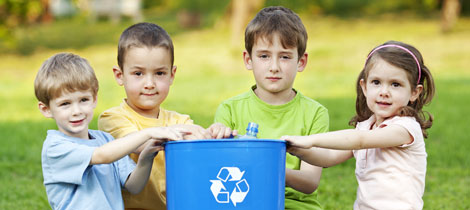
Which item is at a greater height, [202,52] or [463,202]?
[202,52]

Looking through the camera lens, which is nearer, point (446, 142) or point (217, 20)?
point (446, 142)

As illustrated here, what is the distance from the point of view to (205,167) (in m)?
2.54

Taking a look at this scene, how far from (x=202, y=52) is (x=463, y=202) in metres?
12.8

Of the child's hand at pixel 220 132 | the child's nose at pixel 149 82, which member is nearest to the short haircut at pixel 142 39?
the child's nose at pixel 149 82

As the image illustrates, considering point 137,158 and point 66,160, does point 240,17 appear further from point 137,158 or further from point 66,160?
point 66,160

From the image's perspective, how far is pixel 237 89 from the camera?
447 inches

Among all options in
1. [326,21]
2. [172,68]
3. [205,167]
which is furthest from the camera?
[326,21]

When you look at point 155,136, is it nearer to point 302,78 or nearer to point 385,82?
point 385,82

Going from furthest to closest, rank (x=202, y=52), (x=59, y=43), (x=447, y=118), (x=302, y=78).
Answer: (x=59, y=43), (x=202, y=52), (x=302, y=78), (x=447, y=118)

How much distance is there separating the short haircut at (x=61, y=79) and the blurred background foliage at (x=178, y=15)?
14.7m

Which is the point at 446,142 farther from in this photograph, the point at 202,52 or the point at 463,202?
the point at 202,52

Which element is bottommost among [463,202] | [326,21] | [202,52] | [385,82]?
[463,202]

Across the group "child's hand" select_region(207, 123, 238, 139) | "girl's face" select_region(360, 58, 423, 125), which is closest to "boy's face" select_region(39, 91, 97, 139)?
"child's hand" select_region(207, 123, 238, 139)

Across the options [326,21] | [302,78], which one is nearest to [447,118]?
[302,78]
